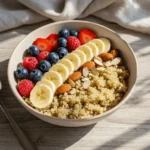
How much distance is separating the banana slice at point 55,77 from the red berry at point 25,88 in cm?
4

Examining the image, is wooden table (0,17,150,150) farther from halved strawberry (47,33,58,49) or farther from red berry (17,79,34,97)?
halved strawberry (47,33,58,49)

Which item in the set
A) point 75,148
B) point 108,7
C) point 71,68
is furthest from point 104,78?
point 108,7

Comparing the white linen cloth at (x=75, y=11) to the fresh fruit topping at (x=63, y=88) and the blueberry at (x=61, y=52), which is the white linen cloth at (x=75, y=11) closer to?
the blueberry at (x=61, y=52)

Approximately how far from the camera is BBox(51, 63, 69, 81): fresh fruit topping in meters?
0.92

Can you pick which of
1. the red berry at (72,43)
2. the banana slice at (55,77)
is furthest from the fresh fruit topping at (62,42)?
the banana slice at (55,77)

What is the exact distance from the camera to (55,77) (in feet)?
3.00

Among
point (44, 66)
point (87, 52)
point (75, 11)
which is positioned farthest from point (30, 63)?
point (75, 11)

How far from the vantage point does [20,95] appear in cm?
90

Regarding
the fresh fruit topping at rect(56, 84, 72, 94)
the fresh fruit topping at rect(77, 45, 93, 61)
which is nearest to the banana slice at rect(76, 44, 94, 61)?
the fresh fruit topping at rect(77, 45, 93, 61)

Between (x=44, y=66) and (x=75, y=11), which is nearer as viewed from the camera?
(x=44, y=66)

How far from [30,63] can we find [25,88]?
0.09 meters

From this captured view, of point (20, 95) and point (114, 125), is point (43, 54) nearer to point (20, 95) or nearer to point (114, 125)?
point (20, 95)

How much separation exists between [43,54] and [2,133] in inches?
8.9

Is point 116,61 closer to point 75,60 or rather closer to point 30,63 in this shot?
point 75,60
